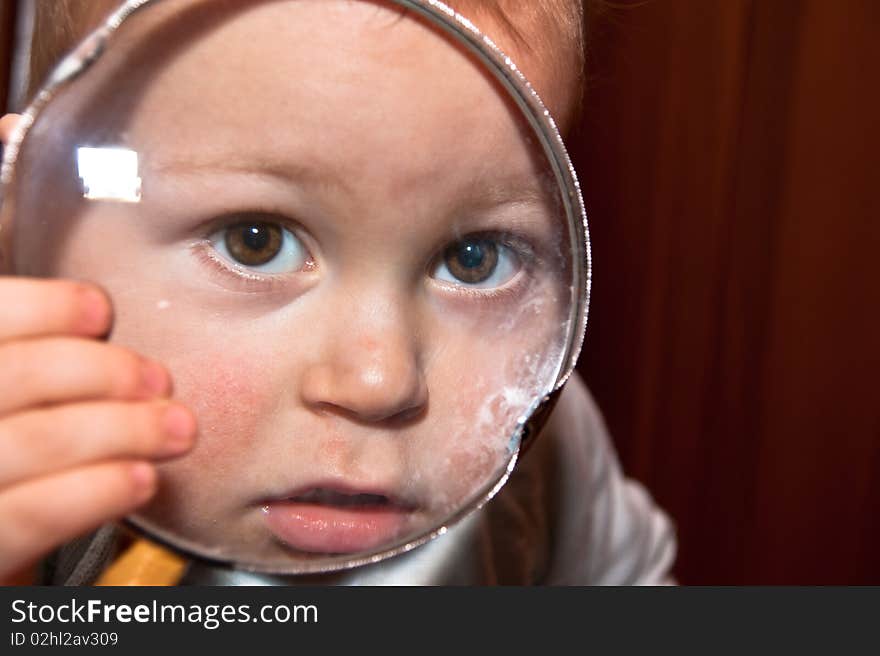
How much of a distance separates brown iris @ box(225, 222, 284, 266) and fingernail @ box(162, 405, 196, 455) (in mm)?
79

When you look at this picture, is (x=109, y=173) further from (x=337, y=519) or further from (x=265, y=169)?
(x=337, y=519)

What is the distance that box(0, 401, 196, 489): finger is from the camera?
424mm

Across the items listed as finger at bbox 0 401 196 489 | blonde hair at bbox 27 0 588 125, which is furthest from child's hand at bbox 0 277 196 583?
blonde hair at bbox 27 0 588 125

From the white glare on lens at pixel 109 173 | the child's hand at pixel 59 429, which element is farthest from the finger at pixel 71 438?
the white glare on lens at pixel 109 173

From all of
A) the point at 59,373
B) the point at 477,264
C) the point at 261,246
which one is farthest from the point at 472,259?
the point at 59,373

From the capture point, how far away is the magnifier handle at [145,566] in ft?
1.57

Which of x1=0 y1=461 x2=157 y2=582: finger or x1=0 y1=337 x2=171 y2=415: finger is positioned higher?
x1=0 y1=337 x2=171 y2=415: finger

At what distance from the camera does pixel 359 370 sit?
0.47m

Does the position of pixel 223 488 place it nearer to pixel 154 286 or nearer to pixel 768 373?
pixel 154 286

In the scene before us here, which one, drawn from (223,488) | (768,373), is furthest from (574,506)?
(223,488)

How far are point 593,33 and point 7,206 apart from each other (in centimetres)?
43

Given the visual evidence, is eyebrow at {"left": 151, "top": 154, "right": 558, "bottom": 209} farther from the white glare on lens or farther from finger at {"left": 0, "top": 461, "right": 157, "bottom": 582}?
finger at {"left": 0, "top": 461, "right": 157, "bottom": 582}

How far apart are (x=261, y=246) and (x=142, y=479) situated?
0.12 metres

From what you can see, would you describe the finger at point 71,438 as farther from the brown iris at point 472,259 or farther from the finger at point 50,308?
the brown iris at point 472,259
